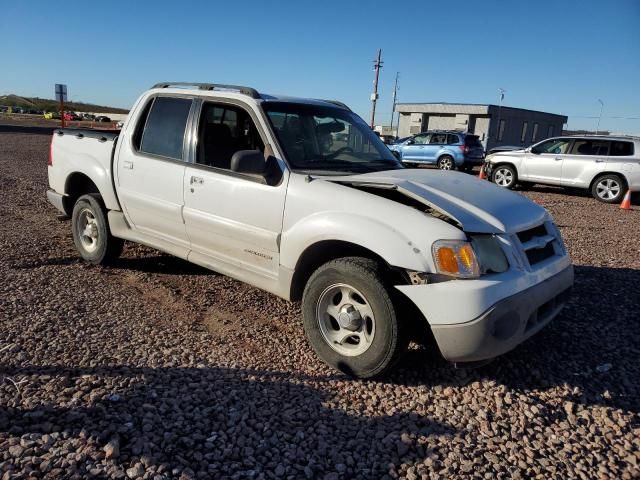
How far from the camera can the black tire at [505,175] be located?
593 inches

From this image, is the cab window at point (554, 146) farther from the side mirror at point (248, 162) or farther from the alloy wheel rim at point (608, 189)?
the side mirror at point (248, 162)

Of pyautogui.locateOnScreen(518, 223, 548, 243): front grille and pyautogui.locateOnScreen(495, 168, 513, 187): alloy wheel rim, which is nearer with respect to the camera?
pyautogui.locateOnScreen(518, 223, 548, 243): front grille

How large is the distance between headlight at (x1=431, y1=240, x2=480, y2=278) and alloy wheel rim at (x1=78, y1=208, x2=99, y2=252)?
13.3 feet

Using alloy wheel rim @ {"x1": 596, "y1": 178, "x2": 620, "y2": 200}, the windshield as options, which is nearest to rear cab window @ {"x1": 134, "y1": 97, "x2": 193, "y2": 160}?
the windshield

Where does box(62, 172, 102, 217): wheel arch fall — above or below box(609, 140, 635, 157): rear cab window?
below

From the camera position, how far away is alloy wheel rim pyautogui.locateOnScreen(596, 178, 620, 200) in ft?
43.0

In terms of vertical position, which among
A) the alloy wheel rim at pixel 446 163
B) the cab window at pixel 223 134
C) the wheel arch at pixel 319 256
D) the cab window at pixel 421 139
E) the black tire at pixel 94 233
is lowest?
the black tire at pixel 94 233

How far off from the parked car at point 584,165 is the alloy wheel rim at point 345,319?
1218 centimetres

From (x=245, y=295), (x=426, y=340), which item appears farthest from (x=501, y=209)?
(x=245, y=295)

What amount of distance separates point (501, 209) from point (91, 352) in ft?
10.0

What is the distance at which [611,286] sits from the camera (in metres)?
5.51

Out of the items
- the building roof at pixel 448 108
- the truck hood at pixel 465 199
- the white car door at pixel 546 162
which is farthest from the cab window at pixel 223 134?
the building roof at pixel 448 108

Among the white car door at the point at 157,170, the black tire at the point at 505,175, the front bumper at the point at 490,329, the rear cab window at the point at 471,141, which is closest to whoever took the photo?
the front bumper at the point at 490,329

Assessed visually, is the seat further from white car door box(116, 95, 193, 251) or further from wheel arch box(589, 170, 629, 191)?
wheel arch box(589, 170, 629, 191)
